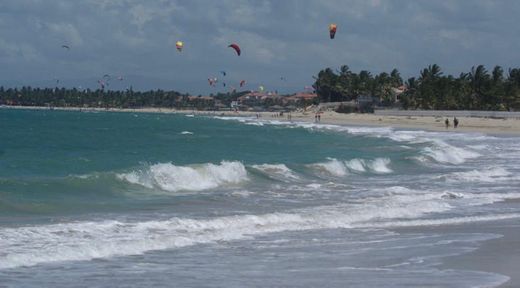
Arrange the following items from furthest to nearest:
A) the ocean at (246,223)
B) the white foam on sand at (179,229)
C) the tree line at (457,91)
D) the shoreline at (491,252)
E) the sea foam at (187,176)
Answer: the tree line at (457,91) → the sea foam at (187,176) → the white foam on sand at (179,229) → the shoreline at (491,252) → the ocean at (246,223)

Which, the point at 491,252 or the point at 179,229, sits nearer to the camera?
the point at 491,252

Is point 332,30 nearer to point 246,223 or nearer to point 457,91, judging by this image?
point 246,223

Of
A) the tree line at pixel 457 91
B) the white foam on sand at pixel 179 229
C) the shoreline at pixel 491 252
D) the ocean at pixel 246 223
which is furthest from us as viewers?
the tree line at pixel 457 91

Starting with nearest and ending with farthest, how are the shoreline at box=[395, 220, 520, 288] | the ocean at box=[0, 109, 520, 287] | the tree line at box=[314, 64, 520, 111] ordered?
the ocean at box=[0, 109, 520, 287] < the shoreline at box=[395, 220, 520, 288] < the tree line at box=[314, 64, 520, 111]

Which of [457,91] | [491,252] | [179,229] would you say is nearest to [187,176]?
[179,229]

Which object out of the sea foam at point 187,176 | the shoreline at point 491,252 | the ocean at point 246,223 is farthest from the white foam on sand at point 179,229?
the sea foam at point 187,176

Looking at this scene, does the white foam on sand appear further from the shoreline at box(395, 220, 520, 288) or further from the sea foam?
the sea foam

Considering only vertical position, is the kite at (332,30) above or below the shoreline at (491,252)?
above

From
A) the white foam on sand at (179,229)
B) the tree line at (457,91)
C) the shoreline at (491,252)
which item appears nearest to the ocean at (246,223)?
the white foam on sand at (179,229)

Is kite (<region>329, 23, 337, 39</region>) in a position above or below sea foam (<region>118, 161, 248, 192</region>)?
above

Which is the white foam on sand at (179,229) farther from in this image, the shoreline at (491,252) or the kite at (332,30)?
the kite at (332,30)

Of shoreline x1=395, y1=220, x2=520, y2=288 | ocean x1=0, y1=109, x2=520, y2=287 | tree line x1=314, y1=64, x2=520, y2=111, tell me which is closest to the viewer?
ocean x1=0, y1=109, x2=520, y2=287

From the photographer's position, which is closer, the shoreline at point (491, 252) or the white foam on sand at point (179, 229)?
the shoreline at point (491, 252)

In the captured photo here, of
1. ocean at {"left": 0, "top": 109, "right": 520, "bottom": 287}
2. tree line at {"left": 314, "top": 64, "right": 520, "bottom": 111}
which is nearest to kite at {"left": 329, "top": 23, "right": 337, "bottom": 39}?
ocean at {"left": 0, "top": 109, "right": 520, "bottom": 287}
